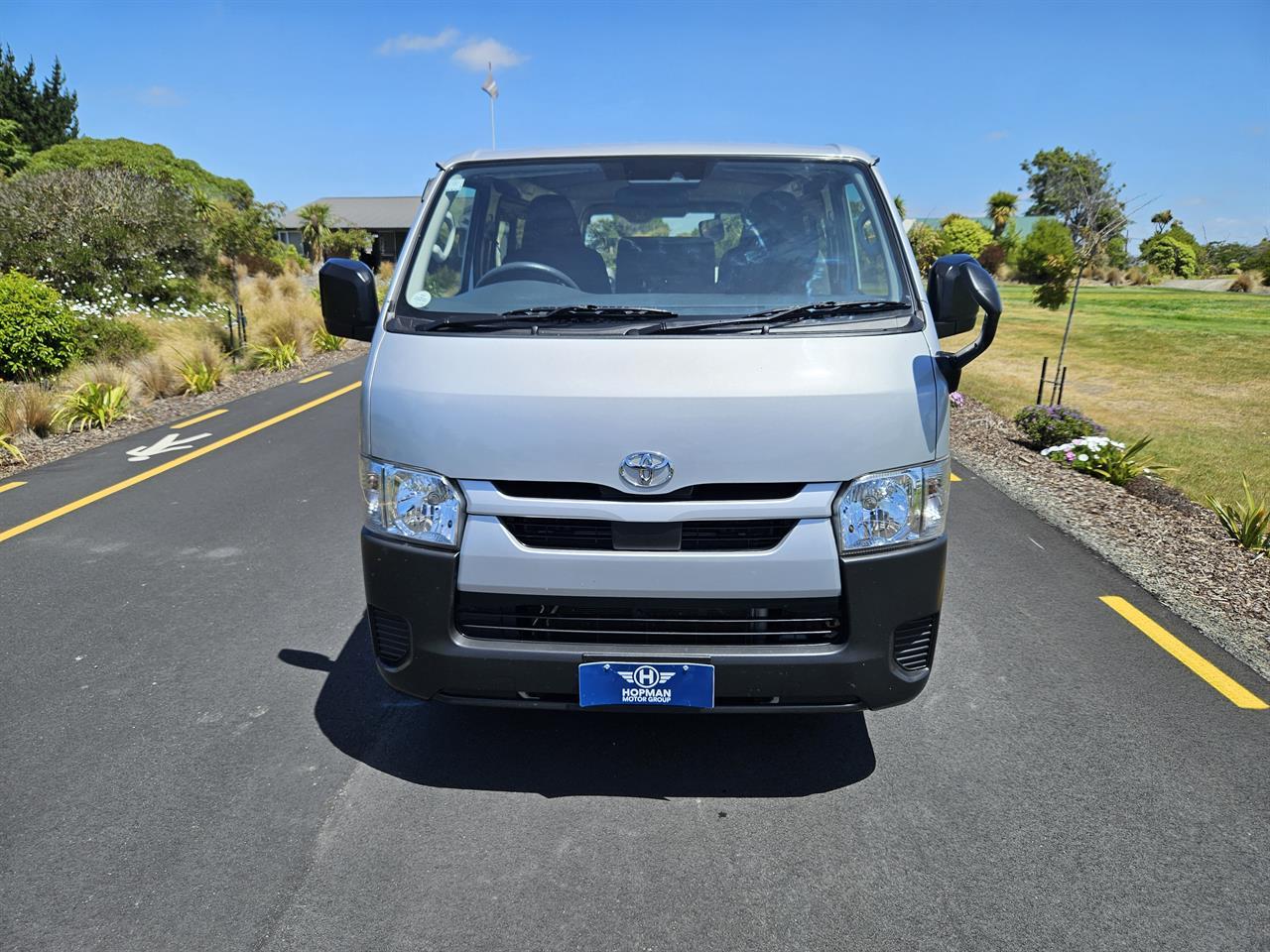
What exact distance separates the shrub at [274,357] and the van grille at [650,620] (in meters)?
14.1

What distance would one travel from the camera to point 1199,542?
6.25 meters

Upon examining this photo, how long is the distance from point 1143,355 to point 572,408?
20.5 metres

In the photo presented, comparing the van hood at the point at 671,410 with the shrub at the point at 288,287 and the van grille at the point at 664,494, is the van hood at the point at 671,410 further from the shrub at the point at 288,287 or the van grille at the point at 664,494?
the shrub at the point at 288,287

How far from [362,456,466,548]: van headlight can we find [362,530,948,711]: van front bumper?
0.05 m

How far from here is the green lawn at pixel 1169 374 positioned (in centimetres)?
1081

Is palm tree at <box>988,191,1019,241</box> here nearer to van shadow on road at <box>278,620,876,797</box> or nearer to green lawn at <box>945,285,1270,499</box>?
green lawn at <box>945,285,1270,499</box>

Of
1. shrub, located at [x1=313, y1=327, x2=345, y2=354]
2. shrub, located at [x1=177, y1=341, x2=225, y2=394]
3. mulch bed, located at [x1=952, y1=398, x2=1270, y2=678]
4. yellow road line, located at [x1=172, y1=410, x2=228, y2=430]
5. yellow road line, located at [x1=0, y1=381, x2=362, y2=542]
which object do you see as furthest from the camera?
shrub, located at [x1=313, y1=327, x2=345, y2=354]

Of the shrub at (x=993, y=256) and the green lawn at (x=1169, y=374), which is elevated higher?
the shrub at (x=993, y=256)

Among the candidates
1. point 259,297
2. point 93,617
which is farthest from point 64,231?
A: point 93,617

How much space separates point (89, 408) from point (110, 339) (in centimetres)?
448

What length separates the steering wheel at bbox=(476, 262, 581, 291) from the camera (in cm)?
374

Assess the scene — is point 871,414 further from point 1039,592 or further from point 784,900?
point 1039,592

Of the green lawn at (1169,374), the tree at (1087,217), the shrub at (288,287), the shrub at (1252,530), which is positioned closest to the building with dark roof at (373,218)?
the shrub at (288,287)

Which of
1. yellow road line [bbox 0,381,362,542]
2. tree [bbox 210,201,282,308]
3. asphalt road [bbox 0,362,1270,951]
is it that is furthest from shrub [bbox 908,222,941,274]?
asphalt road [bbox 0,362,1270,951]
